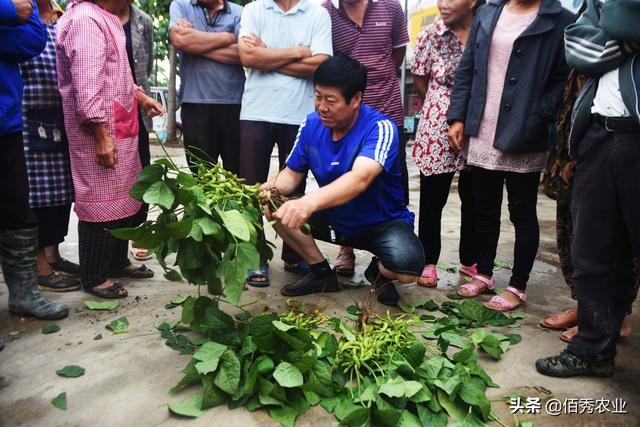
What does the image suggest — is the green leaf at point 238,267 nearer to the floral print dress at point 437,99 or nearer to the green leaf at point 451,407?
the green leaf at point 451,407

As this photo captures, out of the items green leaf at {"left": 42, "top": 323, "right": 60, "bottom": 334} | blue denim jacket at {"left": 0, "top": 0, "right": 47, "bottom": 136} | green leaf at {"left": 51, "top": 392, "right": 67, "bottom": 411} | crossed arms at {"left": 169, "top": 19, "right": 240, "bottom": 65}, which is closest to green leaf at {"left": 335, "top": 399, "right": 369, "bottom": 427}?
green leaf at {"left": 51, "top": 392, "right": 67, "bottom": 411}

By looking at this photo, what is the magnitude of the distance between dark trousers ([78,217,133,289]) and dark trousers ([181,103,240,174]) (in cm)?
73

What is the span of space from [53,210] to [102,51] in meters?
1.07

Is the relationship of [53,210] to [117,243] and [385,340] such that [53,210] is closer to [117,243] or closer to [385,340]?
[117,243]

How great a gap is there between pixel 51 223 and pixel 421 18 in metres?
16.7

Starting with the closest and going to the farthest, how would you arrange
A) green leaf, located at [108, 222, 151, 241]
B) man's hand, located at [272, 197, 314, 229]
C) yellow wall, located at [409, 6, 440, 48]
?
green leaf, located at [108, 222, 151, 241], man's hand, located at [272, 197, 314, 229], yellow wall, located at [409, 6, 440, 48]

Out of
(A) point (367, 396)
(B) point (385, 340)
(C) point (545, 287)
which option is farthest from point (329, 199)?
(C) point (545, 287)

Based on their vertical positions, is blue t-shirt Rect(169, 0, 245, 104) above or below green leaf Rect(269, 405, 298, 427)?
above

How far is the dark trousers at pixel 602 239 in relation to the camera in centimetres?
203

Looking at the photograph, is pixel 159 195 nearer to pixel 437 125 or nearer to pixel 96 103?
Result: pixel 96 103

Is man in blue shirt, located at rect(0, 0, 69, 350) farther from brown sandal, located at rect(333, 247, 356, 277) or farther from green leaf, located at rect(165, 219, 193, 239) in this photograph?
brown sandal, located at rect(333, 247, 356, 277)

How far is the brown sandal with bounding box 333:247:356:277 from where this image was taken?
11.8ft

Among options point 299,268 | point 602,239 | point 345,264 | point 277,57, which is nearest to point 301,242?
point 299,268

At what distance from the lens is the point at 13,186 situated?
8.34 feet
